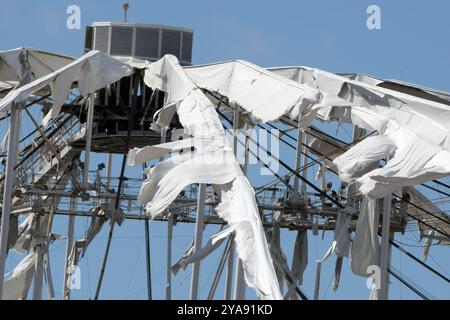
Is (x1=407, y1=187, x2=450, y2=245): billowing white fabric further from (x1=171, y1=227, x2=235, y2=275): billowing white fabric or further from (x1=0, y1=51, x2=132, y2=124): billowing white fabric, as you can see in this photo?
(x1=171, y1=227, x2=235, y2=275): billowing white fabric

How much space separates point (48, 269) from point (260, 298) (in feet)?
103

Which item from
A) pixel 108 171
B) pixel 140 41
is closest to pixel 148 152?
pixel 140 41

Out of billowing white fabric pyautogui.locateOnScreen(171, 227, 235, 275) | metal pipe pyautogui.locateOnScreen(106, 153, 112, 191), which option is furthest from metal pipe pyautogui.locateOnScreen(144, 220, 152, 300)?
billowing white fabric pyautogui.locateOnScreen(171, 227, 235, 275)

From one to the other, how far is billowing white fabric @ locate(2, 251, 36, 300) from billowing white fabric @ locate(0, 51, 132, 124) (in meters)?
10.0

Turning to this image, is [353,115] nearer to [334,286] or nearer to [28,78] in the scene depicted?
[334,286]

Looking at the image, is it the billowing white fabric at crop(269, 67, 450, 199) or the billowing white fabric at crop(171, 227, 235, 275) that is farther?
the billowing white fabric at crop(269, 67, 450, 199)

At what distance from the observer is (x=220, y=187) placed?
118ft

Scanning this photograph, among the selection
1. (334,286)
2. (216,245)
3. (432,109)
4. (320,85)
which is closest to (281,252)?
(334,286)

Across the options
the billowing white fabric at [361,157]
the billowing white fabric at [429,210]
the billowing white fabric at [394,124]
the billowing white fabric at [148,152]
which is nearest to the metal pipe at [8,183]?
the billowing white fabric at [394,124]

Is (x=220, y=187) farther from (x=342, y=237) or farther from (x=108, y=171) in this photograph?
(x=108, y=171)

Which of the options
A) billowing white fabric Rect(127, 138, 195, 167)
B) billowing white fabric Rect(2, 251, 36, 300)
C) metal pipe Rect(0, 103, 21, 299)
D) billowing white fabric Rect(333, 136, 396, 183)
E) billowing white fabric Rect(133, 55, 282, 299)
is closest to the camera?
billowing white fabric Rect(133, 55, 282, 299)

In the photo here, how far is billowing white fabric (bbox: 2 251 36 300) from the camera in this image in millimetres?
64062

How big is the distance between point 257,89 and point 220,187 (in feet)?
41.0
